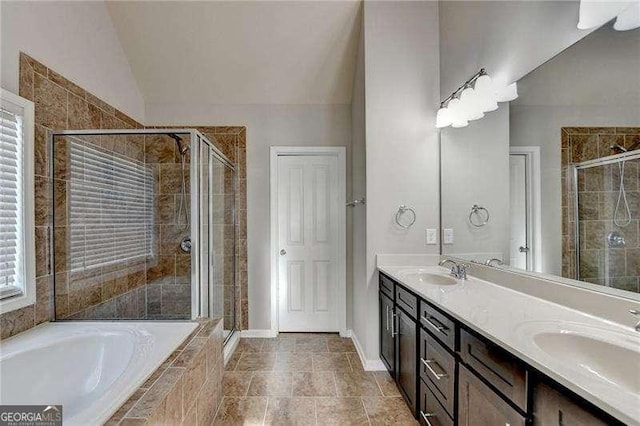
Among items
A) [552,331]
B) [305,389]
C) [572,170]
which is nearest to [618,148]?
[572,170]

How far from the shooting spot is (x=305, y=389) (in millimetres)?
2131

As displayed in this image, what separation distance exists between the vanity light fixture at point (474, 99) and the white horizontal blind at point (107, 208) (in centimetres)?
252

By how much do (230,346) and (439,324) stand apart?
2022 millimetres

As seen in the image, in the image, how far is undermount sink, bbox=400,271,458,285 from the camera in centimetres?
205

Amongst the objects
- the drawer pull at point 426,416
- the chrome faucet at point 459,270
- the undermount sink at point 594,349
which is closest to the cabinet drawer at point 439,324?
the undermount sink at point 594,349

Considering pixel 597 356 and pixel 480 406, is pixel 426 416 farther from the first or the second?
pixel 597 356

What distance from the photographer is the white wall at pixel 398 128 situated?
2402mm

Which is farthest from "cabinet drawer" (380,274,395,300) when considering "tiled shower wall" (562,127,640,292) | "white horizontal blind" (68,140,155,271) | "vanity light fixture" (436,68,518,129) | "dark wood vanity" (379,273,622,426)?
"white horizontal blind" (68,140,155,271)

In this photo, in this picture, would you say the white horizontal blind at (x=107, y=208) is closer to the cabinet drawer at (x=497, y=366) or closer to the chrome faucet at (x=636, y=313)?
the cabinet drawer at (x=497, y=366)

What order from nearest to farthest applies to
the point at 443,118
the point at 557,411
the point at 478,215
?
the point at 557,411, the point at 478,215, the point at 443,118

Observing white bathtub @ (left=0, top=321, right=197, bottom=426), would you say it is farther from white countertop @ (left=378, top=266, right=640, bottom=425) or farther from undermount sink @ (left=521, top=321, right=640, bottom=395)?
undermount sink @ (left=521, top=321, right=640, bottom=395)

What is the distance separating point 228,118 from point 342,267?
6.63ft

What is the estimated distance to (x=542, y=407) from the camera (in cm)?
84

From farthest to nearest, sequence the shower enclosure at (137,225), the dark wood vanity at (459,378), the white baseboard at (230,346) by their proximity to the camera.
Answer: the white baseboard at (230,346) → the shower enclosure at (137,225) → the dark wood vanity at (459,378)
